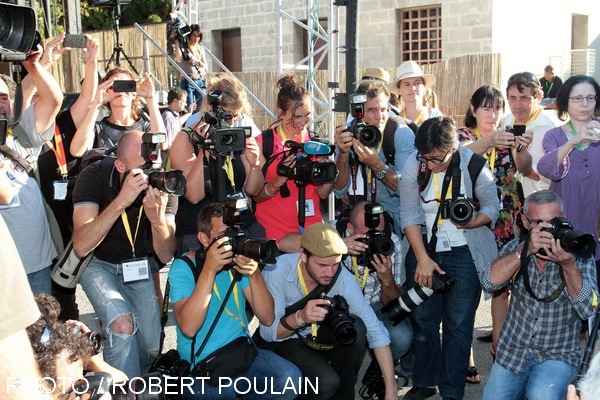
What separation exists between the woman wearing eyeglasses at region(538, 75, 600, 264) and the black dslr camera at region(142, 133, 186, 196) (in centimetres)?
236

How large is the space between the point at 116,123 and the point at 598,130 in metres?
3.30

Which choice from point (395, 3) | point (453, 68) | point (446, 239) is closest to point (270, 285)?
point (446, 239)

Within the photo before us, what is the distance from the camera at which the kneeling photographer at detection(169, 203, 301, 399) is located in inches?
133

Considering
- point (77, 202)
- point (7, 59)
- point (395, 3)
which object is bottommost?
point (77, 202)

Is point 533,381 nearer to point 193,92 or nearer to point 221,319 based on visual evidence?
point 221,319

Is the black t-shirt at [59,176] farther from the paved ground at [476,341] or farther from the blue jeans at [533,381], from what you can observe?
the blue jeans at [533,381]

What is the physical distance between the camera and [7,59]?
9.93ft

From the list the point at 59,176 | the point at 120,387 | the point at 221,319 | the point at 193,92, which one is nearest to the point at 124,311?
the point at 221,319

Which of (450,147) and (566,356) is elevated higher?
(450,147)

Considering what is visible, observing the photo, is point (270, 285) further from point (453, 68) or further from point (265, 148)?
point (453, 68)

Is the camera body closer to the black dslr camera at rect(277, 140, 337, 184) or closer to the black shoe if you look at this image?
the black dslr camera at rect(277, 140, 337, 184)

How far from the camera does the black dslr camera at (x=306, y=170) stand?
14.0 feet

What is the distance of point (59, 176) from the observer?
15.0 ft

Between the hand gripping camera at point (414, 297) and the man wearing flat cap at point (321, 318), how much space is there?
0.18 m
